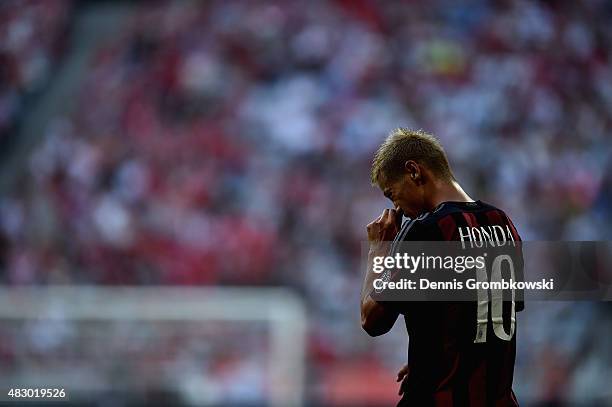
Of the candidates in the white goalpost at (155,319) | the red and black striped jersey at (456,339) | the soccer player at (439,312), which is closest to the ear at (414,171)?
the soccer player at (439,312)

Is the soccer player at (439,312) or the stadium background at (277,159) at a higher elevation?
the stadium background at (277,159)

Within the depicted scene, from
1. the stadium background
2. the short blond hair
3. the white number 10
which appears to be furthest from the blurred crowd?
the white number 10

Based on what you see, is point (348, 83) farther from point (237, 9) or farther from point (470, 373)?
point (470, 373)

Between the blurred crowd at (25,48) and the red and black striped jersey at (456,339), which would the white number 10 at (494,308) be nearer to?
the red and black striped jersey at (456,339)

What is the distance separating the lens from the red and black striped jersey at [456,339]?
2891 millimetres

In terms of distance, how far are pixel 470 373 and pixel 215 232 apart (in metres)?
6.55

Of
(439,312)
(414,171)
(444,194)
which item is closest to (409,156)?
(414,171)

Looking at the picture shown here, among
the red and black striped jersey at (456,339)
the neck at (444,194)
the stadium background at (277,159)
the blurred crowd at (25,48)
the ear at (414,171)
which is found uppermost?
the blurred crowd at (25,48)

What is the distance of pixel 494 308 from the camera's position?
2.92 metres

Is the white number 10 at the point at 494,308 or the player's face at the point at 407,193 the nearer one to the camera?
the white number 10 at the point at 494,308

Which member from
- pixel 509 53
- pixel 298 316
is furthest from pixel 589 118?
pixel 298 316

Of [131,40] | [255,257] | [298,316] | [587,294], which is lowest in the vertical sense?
[587,294]

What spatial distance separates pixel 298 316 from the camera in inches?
337

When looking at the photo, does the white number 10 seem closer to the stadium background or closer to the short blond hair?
the short blond hair
